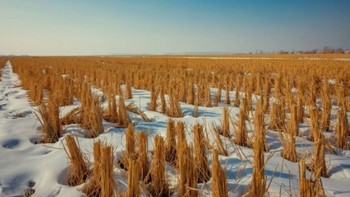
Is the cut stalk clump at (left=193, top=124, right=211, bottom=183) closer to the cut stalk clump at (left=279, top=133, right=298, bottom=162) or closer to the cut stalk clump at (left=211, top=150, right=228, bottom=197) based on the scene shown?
the cut stalk clump at (left=211, top=150, right=228, bottom=197)

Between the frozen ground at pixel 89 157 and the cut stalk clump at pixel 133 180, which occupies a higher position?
the cut stalk clump at pixel 133 180

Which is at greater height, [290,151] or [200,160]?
[200,160]

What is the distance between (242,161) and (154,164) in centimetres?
92

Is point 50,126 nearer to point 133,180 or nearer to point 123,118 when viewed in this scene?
point 123,118

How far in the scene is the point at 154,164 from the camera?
97.2 inches

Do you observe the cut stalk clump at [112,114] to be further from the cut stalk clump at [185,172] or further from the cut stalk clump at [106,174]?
the cut stalk clump at [185,172]

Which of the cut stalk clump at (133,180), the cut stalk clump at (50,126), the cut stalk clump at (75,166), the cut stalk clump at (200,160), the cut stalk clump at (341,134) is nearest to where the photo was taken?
the cut stalk clump at (133,180)

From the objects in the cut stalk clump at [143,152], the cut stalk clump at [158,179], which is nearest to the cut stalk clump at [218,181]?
the cut stalk clump at [158,179]

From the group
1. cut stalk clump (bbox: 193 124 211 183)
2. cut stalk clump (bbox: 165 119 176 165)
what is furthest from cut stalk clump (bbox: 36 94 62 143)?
cut stalk clump (bbox: 193 124 211 183)

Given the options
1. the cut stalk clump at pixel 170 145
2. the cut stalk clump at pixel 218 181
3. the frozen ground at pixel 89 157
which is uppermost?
the cut stalk clump at pixel 218 181

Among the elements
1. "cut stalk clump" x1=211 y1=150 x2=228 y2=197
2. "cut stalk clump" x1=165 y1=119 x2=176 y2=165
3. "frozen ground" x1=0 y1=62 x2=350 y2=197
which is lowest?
"frozen ground" x1=0 y1=62 x2=350 y2=197

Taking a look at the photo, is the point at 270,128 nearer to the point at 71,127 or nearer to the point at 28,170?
the point at 71,127

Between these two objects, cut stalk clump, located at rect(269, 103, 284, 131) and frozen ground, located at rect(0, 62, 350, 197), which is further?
cut stalk clump, located at rect(269, 103, 284, 131)

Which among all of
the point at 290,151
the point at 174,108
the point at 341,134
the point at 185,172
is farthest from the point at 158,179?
the point at 174,108
